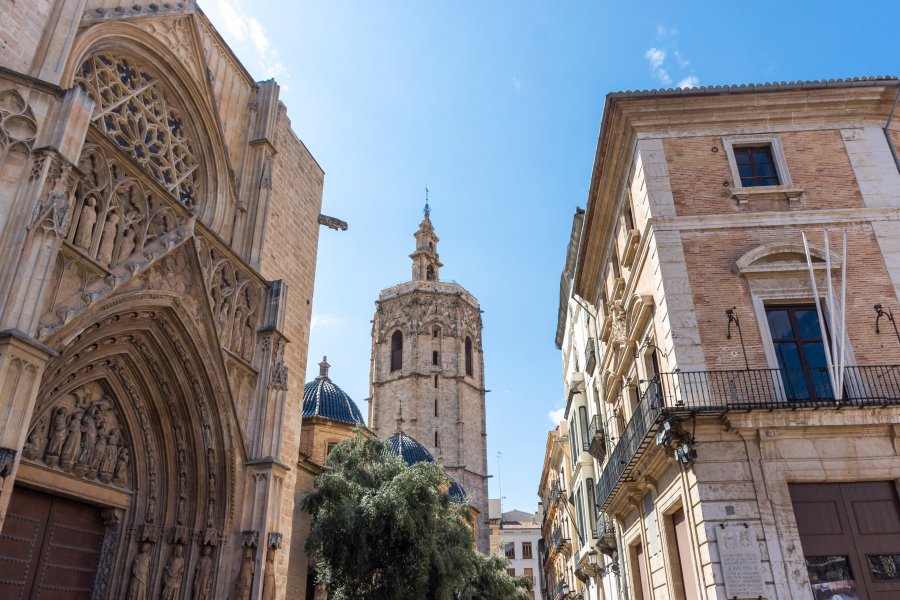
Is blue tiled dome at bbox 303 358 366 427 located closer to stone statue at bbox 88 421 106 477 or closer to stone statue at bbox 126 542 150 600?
stone statue at bbox 126 542 150 600

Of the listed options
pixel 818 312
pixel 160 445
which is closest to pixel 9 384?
pixel 160 445

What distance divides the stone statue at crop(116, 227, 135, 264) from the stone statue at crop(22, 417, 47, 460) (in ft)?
8.00

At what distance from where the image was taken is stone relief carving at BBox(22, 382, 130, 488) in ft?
30.5

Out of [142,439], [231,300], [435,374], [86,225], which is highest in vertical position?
[435,374]

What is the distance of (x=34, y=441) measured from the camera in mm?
9070

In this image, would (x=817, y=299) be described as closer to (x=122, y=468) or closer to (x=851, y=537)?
(x=851, y=537)

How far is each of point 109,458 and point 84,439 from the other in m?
0.53

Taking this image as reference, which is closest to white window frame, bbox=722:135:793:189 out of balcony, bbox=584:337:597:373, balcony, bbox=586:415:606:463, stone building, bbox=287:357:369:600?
balcony, bbox=584:337:597:373

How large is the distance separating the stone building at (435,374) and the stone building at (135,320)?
38.2 m

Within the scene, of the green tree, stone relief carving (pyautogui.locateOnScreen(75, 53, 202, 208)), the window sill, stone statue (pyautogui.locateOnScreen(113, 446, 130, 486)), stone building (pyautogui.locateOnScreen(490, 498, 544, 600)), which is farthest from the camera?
stone building (pyautogui.locateOnScreen(490, 498, 544, 600))

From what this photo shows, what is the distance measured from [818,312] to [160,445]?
34.9 ft

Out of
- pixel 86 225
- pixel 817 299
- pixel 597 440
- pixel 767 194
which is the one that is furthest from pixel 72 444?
pixel 597 440

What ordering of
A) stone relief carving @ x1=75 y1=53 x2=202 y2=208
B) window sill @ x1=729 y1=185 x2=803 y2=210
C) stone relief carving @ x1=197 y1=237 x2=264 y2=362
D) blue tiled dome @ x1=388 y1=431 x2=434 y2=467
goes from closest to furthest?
stone relief carving @ x1=75 y1=53 x2=202 y2=208, stone relief carving @ x1=197 y1=237 x2=264 y2=362, window sill @ x1=729 y1=185 x2=803 y2=210, blue tiled dome @ x1=388 y1=431 x2=434 y2=467

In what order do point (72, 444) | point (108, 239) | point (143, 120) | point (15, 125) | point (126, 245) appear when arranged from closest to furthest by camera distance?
1. point (15, 125)
2. point (72, 444)
3. point (108, 239)
4. point (126, 245)
5. point (143, 120)
